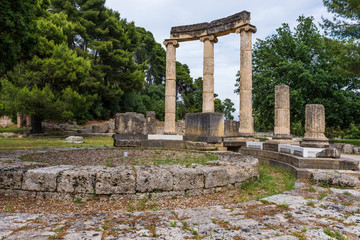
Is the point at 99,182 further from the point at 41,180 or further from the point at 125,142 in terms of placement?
the point at 125,142

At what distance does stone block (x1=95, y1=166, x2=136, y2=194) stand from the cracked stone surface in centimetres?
89

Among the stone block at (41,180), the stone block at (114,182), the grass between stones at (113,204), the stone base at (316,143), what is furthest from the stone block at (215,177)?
the stone base at (316,143)

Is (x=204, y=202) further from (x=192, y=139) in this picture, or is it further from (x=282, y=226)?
(x=192, y=139)

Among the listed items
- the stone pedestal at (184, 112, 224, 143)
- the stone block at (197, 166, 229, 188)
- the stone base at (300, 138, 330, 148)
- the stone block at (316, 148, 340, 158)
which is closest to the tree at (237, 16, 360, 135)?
the stone base at (300, 138, 330, 148)

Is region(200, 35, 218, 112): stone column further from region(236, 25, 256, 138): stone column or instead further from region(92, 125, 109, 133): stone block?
region(92, 125, 109, 133): stone block

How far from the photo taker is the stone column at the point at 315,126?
961cm

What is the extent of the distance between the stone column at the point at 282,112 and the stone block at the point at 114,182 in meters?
9.41

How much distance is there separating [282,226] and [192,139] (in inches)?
320

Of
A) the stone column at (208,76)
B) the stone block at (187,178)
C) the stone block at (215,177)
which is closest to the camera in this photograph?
the stone block at (187,178)

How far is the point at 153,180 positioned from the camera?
171 inches

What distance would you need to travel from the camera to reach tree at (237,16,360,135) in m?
17.3

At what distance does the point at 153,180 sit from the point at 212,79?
42.5 ft

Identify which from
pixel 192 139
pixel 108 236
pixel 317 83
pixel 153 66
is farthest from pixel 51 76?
pixel 153 66

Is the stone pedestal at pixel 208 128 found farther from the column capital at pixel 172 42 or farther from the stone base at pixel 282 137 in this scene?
the column capital at pixel 172 42
